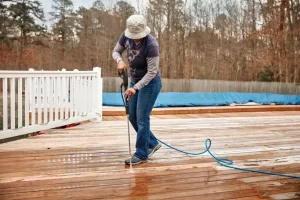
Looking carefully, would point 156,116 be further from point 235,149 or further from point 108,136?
point 235,149

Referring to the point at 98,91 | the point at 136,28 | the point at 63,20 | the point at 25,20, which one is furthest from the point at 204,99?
the point at 25,20

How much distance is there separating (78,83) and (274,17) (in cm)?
1221

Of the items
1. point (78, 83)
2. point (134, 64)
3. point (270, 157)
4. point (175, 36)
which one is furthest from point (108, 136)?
point (175, 36)

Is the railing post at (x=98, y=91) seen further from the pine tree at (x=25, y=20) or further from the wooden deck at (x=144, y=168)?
the pine tree at (x=25, y=20)

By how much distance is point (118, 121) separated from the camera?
15.8 feet

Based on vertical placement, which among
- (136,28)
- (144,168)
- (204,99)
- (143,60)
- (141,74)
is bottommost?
(144,168)

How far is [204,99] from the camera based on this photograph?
8.05 m

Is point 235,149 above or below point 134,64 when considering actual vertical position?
below

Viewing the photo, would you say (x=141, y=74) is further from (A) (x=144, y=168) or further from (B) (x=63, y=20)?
(B) (x=63, y=20)

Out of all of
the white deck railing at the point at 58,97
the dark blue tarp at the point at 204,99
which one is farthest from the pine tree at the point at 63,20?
the white deck railing at the point at 58,97

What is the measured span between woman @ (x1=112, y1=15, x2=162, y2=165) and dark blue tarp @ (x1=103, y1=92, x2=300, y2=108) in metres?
4.62

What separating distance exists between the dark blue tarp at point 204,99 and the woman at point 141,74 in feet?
15.2

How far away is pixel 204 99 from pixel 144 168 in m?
5.90

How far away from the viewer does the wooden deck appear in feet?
6.07
